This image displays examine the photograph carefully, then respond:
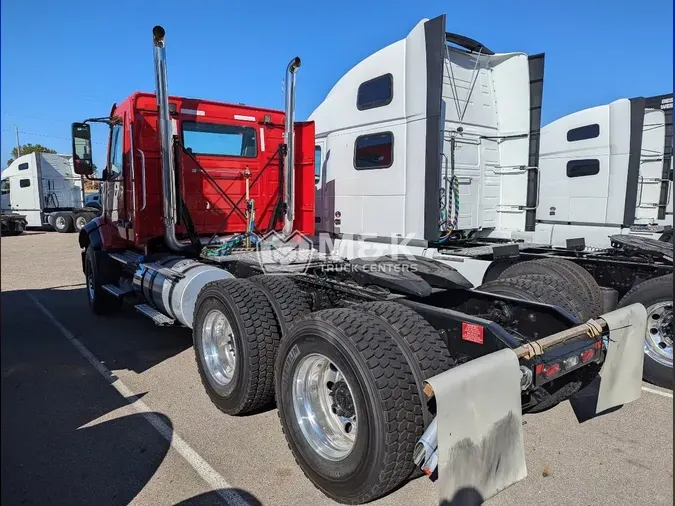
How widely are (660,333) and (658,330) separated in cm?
3

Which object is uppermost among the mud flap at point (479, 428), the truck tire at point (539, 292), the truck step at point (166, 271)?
the truck tire at point (539, 292)

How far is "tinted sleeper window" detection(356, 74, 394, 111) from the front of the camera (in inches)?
244

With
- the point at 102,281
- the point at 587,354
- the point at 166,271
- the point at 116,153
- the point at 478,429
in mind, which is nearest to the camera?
the point at 478,429

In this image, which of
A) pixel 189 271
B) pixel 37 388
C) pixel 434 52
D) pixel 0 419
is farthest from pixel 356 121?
pixel 0 419

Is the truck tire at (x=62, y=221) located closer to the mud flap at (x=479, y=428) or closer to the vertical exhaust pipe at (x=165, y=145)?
the vertical exhaust pipe at (x=165, y=145)

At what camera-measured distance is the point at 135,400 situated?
4.48 metres

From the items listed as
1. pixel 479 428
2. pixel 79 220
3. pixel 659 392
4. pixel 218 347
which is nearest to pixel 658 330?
pixel 659 392

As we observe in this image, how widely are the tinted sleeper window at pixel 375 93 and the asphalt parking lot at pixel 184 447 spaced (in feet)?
12.9

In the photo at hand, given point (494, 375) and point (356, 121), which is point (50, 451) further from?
point (356, 121)

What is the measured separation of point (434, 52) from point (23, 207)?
1053 inches

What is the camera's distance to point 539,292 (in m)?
3.92

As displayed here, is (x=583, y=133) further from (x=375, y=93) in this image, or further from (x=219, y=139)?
(x=219, y=139)

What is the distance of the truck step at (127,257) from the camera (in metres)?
6.72

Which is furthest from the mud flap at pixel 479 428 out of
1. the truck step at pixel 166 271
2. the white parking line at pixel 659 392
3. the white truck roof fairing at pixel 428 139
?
the truck step at pixel 166 271
